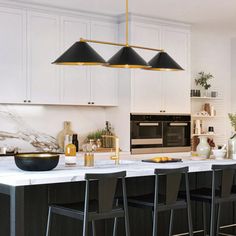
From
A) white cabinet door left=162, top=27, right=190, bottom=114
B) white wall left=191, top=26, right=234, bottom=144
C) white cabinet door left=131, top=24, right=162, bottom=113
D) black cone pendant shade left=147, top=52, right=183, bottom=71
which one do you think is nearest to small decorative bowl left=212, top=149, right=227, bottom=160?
black cone pendant shade left=147, top=52, right=183, bottom=71

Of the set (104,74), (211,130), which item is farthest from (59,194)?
(211,130)

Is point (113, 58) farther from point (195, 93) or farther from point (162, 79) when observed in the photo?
point (195, 93)

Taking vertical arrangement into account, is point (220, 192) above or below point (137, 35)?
below

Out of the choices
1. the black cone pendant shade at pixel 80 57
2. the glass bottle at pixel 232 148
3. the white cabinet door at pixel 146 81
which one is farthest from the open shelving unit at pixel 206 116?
the black cone pendant shade at pixel 80 57

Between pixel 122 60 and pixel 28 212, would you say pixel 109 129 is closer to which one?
pixel 122 60

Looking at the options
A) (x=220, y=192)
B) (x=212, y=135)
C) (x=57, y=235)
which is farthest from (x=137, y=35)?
(x=57, y=235)

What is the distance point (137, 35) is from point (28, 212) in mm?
3839

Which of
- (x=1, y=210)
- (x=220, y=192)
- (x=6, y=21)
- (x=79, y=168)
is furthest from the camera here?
(x=6, y=21)

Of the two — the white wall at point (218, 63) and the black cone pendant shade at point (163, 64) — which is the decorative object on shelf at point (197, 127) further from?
the black cone pendant shade at point (163, 64)

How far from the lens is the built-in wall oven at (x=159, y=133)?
24.2 feet

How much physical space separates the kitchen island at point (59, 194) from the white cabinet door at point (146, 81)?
2.23 m

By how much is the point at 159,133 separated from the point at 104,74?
3.86 feet

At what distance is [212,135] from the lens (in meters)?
8.78

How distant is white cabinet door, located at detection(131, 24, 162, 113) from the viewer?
7.38 metres
